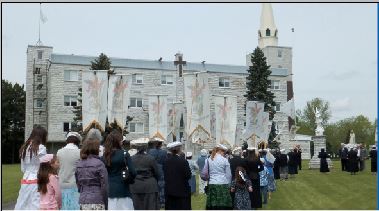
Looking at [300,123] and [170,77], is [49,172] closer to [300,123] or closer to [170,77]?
[170,77]

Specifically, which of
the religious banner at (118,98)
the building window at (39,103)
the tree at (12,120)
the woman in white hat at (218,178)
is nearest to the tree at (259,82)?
the building window at (39,103)

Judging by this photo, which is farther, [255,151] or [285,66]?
[285,66]

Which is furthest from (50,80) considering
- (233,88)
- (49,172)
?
(49,172)

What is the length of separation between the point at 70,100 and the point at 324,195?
5121cm

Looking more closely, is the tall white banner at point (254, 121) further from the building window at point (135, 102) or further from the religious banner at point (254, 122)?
the building window at point (135, 102)

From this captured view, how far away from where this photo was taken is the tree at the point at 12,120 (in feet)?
250

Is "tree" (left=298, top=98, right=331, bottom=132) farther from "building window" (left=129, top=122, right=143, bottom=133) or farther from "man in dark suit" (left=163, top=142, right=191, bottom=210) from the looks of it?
"man in dark suit" (left=163, top=142, right=191, bottom=210)

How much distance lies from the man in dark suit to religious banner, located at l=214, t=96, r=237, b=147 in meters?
12.0

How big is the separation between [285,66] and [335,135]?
1913cm

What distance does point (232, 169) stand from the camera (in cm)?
1639

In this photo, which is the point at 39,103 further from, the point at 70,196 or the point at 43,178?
the point at 43,178

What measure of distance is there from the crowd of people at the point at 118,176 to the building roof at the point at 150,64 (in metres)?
57.3

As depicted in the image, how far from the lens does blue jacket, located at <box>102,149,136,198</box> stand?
11242mm

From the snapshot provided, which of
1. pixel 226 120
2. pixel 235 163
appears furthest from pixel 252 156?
pixel 226 120
